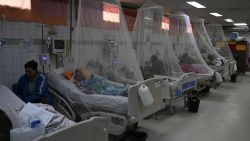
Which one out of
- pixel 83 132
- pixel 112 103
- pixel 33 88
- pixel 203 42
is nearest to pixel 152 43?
pixel 112 103

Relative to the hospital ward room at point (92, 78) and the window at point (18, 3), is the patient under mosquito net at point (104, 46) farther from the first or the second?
the window at point (18, 3)

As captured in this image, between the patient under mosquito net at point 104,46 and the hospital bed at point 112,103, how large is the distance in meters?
0.24

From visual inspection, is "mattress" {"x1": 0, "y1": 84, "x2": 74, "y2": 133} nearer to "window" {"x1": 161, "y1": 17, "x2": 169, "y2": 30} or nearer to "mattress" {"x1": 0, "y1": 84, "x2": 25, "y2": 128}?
"mattress" {"x1": 0, "y1": 84, "x2": 25, "y2": 128}

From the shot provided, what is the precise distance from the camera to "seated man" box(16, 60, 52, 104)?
330 cm

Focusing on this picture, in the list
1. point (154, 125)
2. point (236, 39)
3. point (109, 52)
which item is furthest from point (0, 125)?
point (236, 39)

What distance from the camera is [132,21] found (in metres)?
6.87

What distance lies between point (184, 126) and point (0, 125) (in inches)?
113

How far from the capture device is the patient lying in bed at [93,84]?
357 cm

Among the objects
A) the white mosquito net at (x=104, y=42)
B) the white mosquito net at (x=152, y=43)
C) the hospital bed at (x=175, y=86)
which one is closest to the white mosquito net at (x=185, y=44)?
the white mosquito net at (x=152, y=43)

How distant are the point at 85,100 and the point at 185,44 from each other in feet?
11.6

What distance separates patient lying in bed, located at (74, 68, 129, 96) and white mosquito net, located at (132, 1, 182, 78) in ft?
4.65

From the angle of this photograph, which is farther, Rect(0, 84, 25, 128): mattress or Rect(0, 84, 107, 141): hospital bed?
Rect(0, 84, 25, 128): mattress

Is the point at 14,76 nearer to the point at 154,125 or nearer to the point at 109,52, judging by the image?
the point at 109,52

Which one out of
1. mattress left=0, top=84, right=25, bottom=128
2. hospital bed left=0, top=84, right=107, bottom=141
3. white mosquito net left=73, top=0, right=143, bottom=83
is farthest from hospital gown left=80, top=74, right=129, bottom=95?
hospital bed left=0, top=84, right=107, bottom=141
